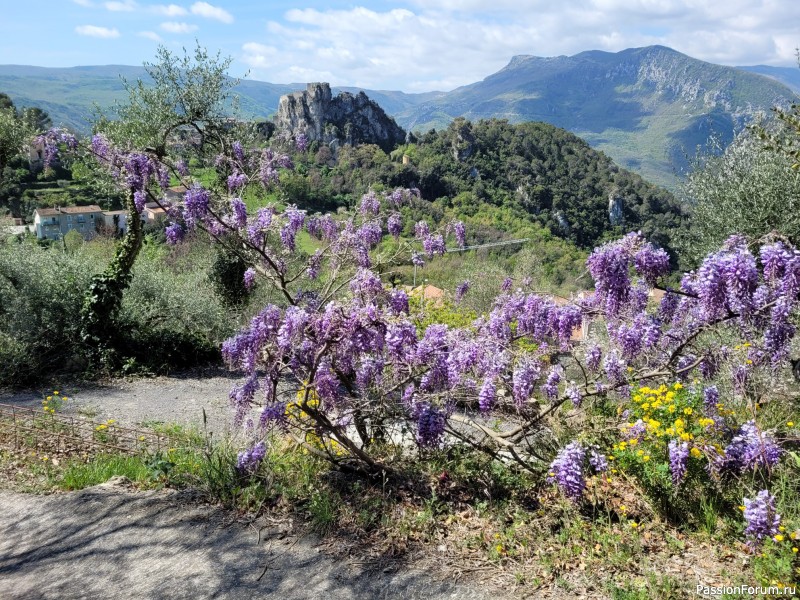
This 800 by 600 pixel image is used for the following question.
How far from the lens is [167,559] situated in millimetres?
4191

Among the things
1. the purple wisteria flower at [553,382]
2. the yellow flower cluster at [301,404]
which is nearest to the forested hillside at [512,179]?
the yellow flower cluster at [301,404]

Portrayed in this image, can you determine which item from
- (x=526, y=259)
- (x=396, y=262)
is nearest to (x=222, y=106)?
(x=396, y=262)

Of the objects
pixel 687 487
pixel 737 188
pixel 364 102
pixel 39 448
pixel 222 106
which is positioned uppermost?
pixel 364 102

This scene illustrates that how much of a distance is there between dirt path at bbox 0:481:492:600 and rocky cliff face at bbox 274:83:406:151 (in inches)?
2900

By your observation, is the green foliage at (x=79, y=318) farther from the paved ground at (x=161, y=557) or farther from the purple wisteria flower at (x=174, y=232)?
the paved ground at (x=161, y=557)

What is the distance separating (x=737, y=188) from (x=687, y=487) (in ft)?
21.6

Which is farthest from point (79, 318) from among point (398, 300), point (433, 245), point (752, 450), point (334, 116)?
point (334, 116)

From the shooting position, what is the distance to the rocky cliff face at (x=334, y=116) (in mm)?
76312

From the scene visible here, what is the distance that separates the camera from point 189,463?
5.32 metres

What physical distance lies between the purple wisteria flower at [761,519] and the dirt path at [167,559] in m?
1.71

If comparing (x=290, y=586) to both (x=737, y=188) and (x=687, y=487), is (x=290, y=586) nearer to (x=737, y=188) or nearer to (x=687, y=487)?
(x=687, y=487)

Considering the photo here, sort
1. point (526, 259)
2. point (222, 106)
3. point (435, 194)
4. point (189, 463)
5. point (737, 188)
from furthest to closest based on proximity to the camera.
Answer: point (435, 194), point (526, 259), point (222, 106), point (737, 188), point (189, 463)

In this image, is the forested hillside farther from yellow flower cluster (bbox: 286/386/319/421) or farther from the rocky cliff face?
yellow flower cluster (bbox: 286/386/319/421)

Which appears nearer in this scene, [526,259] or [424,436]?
[424,436]
